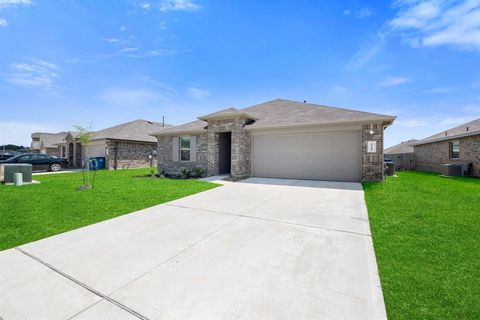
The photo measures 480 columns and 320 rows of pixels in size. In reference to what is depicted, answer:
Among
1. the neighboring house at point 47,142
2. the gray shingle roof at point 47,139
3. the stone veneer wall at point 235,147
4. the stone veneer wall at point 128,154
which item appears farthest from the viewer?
the gray shingle roof at point 47,139

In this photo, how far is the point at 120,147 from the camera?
765 inches

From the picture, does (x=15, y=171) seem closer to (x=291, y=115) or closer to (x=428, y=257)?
(x=291, y=115)

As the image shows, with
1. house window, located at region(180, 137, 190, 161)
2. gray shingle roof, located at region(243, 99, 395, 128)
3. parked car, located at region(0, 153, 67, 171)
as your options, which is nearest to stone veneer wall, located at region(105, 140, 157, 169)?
parked car, located at region(0, 153, 67, 171)

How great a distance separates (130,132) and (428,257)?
76.1 ft

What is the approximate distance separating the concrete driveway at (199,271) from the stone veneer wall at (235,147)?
6.87 m

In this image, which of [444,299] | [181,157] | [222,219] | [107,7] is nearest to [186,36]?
[107,7]

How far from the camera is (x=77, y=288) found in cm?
241

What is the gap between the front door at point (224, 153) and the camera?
43.6 ft

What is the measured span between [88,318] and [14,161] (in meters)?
21.2

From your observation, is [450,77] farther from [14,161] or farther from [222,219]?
[14,161]

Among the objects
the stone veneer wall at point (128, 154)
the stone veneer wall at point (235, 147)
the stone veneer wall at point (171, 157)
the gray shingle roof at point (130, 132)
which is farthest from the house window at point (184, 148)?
the stone veneer wall at point (128, 154)

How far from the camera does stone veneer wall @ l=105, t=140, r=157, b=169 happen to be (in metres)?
18.9

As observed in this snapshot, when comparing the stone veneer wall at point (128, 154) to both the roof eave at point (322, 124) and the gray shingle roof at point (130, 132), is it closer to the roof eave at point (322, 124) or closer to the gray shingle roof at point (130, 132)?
the gray shingle roof at point (130, 132)

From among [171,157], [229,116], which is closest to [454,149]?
[229,116]
